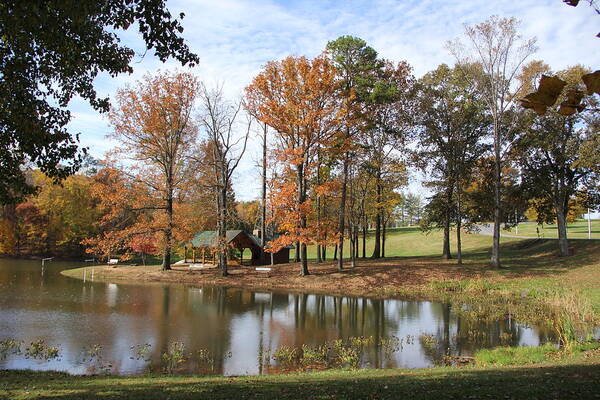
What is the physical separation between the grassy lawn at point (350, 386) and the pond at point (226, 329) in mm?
2573

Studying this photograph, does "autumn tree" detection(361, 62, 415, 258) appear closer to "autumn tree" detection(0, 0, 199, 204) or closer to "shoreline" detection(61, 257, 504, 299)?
"shoreline" detection(61, 257, 504, 299)

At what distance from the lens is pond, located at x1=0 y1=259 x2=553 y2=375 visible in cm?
1152

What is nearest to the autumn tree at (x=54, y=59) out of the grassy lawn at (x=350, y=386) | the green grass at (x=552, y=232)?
the grassy lawn at (x=350, y=386)

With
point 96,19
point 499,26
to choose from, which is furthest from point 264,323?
point 499,26

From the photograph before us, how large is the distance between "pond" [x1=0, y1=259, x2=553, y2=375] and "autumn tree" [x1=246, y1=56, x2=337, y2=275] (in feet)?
17.2

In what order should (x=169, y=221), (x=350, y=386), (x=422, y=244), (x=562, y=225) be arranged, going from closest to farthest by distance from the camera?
(x=350, y=386), (x=562, y=225), (x=169, y=221), (x=422, y=244)

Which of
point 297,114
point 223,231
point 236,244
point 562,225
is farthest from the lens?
point 236,244

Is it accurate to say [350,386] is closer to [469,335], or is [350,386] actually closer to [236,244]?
[469,335]

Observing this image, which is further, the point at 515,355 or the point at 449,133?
the point at 449,133

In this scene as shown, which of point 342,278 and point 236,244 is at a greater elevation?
point 236,244

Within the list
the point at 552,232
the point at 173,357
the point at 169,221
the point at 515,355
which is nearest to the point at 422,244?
the point at 552,232

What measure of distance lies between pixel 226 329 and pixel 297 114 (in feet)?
48.4

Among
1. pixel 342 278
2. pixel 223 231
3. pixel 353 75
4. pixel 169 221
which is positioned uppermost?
pixel 353 75

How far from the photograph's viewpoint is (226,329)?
15602 millimetres
